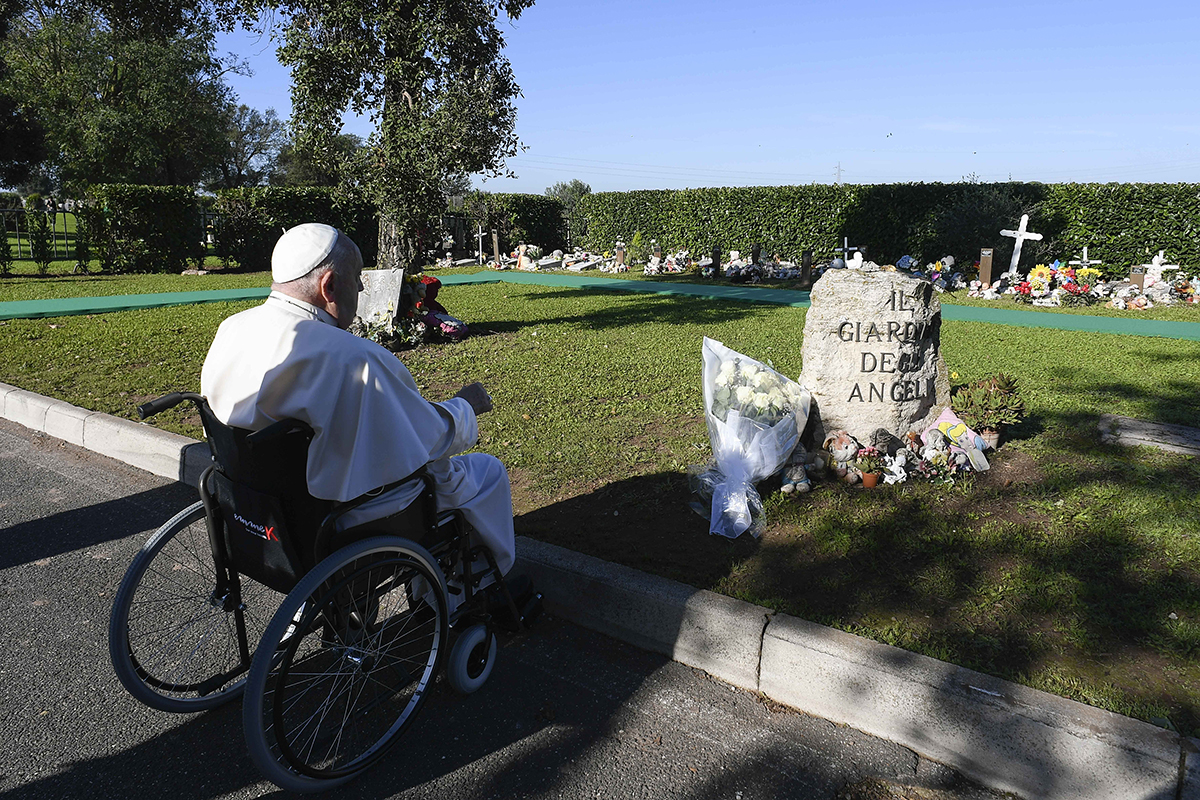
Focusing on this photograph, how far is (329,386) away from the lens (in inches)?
82.5

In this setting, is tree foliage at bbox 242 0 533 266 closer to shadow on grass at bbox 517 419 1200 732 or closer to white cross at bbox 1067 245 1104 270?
shadow on grass at bbox 517 419 1200 732

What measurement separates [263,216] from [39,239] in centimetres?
471

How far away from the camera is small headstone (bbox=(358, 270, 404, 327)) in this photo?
856 cm

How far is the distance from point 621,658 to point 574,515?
1079 millimetres

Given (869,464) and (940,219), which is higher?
(940,219)

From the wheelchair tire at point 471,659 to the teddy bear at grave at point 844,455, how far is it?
2331 mm

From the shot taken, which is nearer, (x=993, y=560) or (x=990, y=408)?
(x=993, y=560)

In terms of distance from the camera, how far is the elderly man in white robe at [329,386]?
6.86 ft

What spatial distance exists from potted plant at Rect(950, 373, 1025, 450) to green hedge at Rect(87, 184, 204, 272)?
60.8ft

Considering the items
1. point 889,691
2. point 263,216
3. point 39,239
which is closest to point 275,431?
point 889,691

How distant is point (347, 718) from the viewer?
2352mm

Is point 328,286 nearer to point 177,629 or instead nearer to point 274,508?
point 274,508

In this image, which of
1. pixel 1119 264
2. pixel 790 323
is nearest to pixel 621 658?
pixel 790 323

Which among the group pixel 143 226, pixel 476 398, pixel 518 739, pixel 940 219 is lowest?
pixel 518 739
